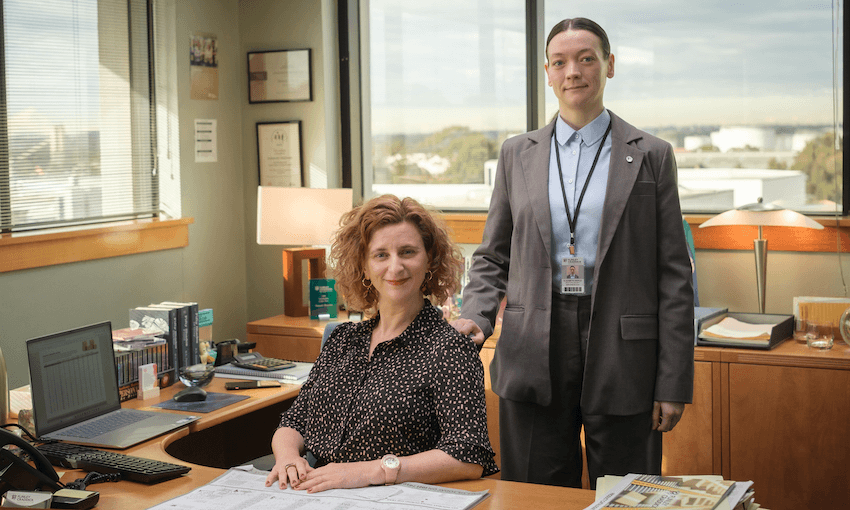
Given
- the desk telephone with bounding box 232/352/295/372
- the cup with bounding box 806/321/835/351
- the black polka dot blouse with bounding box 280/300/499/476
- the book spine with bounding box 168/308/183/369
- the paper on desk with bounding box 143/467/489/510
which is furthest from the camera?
the cup with bounding box 806/321/835/351

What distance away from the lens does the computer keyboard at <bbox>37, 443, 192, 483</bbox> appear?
1801 mm

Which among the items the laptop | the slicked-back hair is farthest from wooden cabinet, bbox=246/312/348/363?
the slicked-back hair

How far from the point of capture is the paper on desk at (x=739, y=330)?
317cm

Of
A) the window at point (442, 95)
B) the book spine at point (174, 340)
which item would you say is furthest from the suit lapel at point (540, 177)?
the window at point (442, 95)

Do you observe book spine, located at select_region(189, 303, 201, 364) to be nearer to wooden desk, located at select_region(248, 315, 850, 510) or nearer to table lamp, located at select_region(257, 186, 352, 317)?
table lamp, located at select_region(257, 186, 352, 317)

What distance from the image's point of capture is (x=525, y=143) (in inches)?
88.3

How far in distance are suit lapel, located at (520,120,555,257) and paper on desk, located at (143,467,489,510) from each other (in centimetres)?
72

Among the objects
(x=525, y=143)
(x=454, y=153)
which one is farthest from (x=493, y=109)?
(x=525, y=143)

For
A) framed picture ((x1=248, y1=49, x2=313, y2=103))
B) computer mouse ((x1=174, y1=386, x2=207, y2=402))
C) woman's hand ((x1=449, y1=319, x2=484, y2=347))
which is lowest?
computer mouse ((x1=174, y1=386, x2=207, y2=402))

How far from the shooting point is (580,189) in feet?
6.94

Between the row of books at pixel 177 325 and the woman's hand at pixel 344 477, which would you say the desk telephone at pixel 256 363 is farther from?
the woman's hand at pixel 344 477

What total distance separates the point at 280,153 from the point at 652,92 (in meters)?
1.88

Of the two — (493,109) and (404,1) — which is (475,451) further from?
(404,1)

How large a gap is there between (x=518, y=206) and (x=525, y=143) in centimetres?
18
